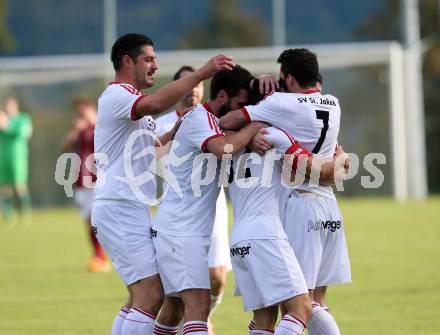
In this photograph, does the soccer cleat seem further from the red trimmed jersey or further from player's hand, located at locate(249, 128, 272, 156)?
player's hand, located at locate(249, 128, 272, 156)

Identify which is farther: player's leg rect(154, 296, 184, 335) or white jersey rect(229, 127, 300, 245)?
player's leg rect(154, 296, 184, 335)

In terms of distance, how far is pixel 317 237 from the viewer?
698 centimetres

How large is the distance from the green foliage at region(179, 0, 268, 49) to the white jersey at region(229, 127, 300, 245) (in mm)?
24473

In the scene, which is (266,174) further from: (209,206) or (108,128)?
(108,128)

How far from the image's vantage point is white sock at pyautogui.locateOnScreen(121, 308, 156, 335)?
6910mm

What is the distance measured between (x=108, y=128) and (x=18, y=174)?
18883mm

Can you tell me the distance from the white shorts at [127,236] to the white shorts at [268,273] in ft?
1.98

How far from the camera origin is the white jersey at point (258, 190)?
6.75 metres

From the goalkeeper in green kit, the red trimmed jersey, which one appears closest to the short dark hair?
the red trimmed jersey

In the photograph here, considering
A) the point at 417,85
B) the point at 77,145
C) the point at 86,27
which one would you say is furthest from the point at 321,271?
the point at 86,27

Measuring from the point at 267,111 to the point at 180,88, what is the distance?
58 cm

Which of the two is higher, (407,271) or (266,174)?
(266,174)

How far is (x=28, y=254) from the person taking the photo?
54.9ft

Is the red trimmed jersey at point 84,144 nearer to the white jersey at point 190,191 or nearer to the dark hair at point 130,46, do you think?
the dark hair at point 130,46
